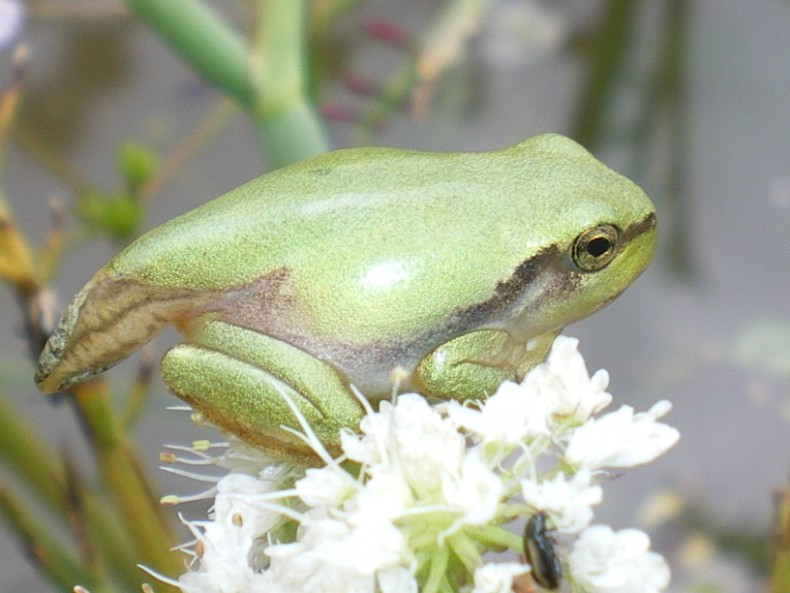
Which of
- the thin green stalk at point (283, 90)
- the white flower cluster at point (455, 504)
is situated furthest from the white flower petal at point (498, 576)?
the thin green stalk at point (283, 90)

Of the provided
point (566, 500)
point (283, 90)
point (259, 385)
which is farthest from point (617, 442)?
point (283, 90)

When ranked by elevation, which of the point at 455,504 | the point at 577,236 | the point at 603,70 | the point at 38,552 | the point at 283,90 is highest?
the point at 603,70

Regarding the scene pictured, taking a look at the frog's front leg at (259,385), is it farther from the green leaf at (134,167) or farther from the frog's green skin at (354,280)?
the green leaf at (134,167)

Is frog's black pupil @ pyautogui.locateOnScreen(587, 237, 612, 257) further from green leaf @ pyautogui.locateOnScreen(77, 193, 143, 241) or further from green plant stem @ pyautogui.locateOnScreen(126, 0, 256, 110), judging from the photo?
green leaf @ pyautogui.locateOnScreen(77, 193, 143, 241)

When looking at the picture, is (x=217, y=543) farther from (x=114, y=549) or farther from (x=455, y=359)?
(x=114, y=549)

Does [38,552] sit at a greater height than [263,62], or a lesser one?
lesser

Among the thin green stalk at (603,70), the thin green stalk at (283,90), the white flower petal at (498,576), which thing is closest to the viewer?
the white flower petal at (498,576)

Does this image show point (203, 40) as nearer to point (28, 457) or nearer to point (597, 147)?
point (28, 457)
